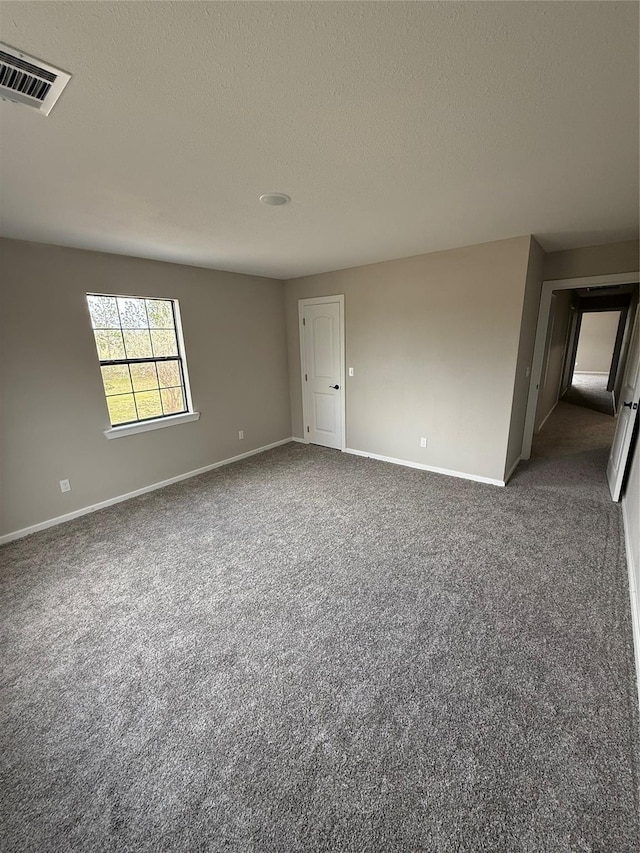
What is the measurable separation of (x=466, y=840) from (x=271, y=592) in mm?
1414

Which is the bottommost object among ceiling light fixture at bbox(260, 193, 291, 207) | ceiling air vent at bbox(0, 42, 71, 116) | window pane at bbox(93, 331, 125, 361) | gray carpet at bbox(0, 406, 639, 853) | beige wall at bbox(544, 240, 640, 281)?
gray carpet at bbox(0, 406, 639, 853)

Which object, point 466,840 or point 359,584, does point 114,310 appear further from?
point 466,840

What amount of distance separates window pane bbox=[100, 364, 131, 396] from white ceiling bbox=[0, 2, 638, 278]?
49.4 inches

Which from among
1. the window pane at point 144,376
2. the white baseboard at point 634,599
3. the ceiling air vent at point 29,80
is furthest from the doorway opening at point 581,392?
the window pane at point 144,376

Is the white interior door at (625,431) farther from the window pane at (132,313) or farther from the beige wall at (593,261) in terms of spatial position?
the window pane at (132,313)

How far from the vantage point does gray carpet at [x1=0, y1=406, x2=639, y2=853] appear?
3.84 feet

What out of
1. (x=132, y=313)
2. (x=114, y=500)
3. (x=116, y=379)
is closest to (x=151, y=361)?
(x=116, y=379)

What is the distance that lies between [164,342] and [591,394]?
942cm

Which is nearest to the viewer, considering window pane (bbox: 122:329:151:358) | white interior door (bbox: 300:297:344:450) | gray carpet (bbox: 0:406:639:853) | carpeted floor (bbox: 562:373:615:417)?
gray carpet (bbox: 0:406:639:853)

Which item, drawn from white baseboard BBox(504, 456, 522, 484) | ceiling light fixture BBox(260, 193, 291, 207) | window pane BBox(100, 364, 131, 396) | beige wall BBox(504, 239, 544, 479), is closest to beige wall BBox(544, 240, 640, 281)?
beige wall BBox(504, 239, 544, 479)

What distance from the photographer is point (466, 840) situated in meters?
1.10

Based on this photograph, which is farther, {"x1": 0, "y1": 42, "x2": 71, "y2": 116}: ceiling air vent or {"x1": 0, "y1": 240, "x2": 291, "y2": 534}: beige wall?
{"x1": 0, "y1": 240, "x2": 291, "y2": 534}: beige wall

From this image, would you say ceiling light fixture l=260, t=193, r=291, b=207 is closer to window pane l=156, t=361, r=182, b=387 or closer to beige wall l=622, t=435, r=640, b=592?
window pane l=156, t=361, r=182, b=387

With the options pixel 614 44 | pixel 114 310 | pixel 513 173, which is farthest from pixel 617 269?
pixel 114 310
